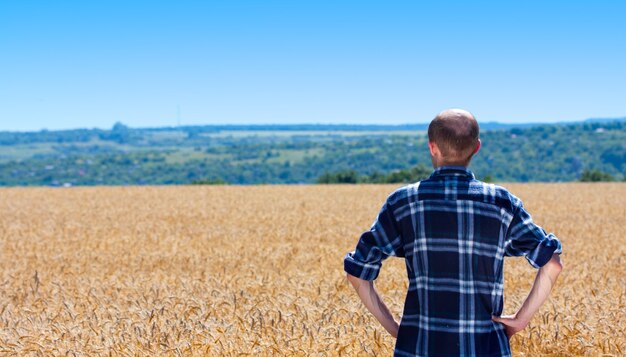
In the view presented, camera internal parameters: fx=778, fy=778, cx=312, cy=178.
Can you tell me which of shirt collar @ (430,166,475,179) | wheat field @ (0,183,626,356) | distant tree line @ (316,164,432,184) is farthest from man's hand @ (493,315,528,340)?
distant tree line @ (316,164,432,184)

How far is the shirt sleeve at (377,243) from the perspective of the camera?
10.9ft

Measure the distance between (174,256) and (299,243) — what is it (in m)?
2.75

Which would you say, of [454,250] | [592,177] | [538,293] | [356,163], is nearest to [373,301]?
[454,250]

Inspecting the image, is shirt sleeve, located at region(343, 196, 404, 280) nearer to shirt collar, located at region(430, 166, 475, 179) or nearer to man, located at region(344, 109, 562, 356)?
man, located at region(344, 109, 562, 356)

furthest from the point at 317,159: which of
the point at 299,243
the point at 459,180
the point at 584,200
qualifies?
the point at 459,180

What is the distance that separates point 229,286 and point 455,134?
A: 6.20m

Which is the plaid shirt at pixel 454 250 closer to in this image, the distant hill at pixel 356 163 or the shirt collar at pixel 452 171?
the shirt collar at pixel 452 171

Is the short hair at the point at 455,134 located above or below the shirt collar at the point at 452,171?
above

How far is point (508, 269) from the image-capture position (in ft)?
36.7

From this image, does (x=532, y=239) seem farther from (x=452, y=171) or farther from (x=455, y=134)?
(x=455, y=134)

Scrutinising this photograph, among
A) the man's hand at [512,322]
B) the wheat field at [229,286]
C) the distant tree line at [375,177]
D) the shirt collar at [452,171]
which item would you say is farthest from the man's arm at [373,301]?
the distant tree line at [375,177]

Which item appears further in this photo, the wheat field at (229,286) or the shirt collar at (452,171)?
the wheat field at (229,286)

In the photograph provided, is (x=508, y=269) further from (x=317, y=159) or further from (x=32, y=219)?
(x=317, y=159)

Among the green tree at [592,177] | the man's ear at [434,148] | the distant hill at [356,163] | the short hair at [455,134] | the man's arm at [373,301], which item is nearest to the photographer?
the short hair at [455,134]
